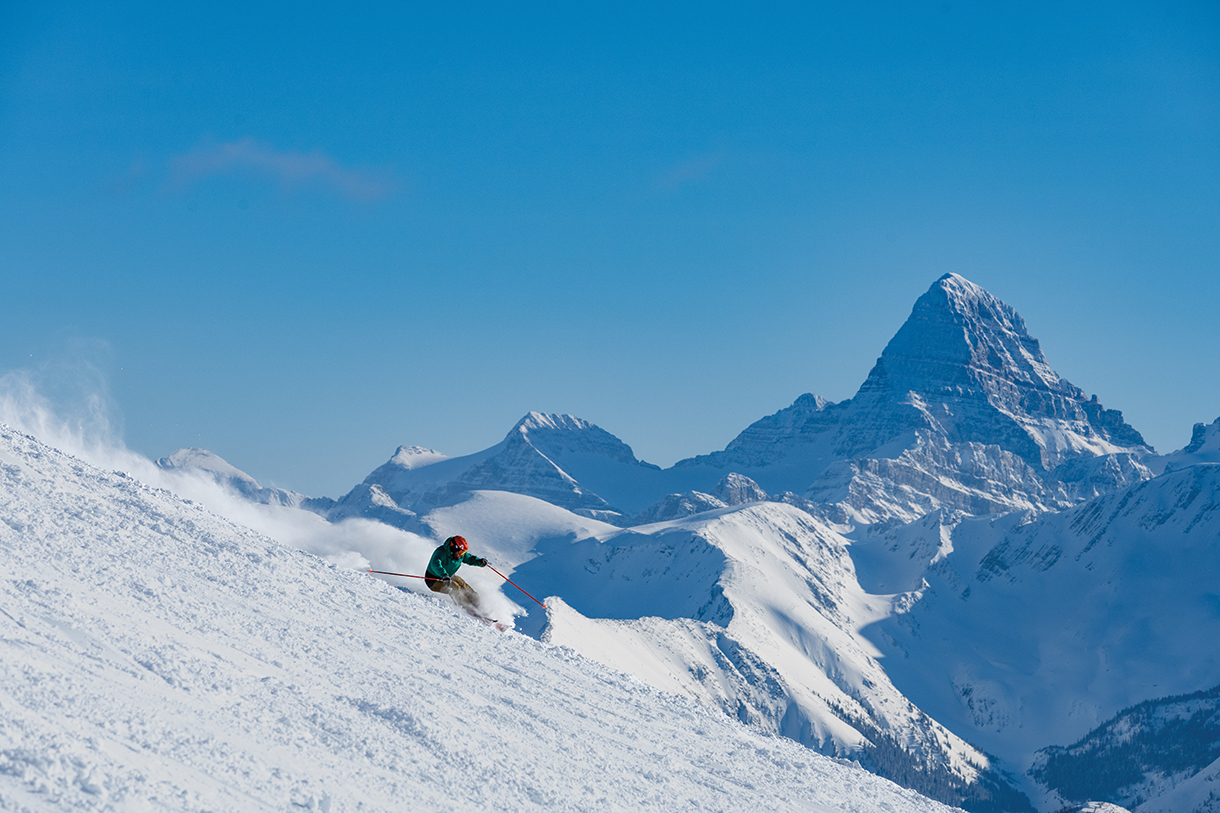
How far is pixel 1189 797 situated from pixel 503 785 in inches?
6486

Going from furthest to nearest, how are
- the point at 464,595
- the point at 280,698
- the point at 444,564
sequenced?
the point at 464,595, the point at 444,564, the point at 280,698

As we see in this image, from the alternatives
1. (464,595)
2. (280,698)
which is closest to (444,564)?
(464,595)

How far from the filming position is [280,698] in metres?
17.5

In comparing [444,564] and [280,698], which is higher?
[444,564]

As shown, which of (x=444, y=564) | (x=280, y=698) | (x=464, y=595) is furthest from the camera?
(x=464, y=595)

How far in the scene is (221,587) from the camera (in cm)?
2381

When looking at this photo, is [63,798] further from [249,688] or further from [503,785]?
[503,785]

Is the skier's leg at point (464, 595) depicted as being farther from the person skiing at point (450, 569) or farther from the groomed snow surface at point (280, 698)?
the groomed snow surface at point (280, 698)

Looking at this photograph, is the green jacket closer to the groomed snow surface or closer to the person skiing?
the person skiing

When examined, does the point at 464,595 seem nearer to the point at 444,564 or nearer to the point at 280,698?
the point at 444,564

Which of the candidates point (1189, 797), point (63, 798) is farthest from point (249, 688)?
point (1189, 797)

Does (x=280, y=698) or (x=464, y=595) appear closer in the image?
(x=280, y=698)

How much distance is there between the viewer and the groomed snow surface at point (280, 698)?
1366 cm

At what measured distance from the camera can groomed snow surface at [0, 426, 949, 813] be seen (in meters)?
13.7
